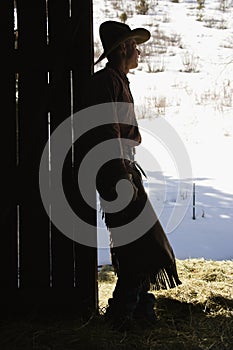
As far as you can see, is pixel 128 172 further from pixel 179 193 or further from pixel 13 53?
pixel 179 193

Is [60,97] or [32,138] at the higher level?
[60,97]

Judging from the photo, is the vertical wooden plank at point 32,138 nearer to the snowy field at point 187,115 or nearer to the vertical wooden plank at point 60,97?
the vertical wooden plank at point 60,97

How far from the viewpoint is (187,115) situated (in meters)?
9.51

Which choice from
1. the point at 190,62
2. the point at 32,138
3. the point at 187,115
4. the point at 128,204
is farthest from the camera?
the point at 190,62

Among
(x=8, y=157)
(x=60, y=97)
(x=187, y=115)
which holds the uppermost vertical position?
(x=60, y=97)

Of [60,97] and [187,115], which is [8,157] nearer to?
[60,97]

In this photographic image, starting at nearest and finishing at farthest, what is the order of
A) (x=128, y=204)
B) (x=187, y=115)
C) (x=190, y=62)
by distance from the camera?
(x=128, y=204) < (x=187, y=115) < (x=190, y=62)

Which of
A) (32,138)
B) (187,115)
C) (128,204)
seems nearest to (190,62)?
(187,115)

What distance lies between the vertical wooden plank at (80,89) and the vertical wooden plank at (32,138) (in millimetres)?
181

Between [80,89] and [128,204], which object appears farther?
[80,89]

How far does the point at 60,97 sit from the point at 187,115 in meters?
6.35

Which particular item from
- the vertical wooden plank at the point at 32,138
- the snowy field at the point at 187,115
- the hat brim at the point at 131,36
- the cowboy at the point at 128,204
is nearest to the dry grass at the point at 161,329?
the cowboy at the point at 128,204

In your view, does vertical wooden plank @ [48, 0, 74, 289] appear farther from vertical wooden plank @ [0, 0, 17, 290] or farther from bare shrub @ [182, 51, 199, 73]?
bare shrub @ [182, 51, 199, 73]

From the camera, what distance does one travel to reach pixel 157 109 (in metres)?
9.42
